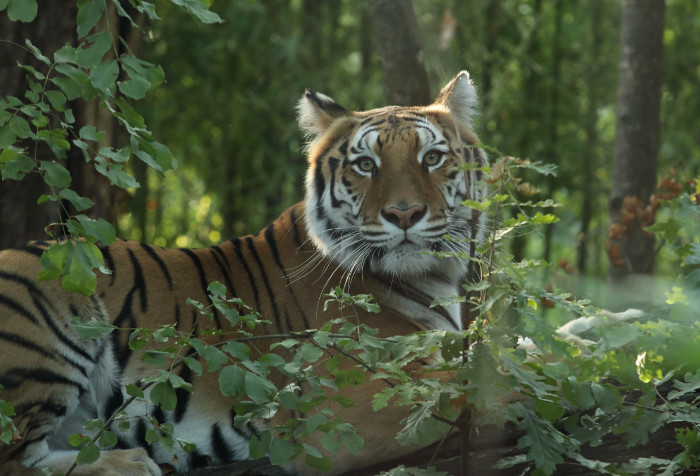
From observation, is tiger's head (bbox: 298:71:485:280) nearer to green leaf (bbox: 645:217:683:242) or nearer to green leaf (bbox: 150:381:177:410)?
green leaf (bbox: 645:217:683:242)

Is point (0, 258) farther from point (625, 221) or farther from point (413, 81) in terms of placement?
point (625, 221)

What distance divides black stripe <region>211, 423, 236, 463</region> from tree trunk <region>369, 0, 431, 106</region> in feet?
7.27

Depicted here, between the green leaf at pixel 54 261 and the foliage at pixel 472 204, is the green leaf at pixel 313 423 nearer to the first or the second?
the foliage at pixel 472 204

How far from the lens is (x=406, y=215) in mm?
3100

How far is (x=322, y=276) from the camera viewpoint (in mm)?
3377

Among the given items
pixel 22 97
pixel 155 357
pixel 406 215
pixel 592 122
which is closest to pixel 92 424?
pixel 155 357

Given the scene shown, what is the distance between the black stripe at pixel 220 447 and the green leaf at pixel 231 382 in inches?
39.1

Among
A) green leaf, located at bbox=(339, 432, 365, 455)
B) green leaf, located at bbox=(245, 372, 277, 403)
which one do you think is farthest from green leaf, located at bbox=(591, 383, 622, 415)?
green leaf, located at bbox=(245, 372, 277, 403)

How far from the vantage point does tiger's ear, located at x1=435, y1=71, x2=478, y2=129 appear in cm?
359

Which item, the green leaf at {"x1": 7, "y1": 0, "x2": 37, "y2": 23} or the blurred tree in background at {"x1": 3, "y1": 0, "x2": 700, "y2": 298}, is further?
the blurred tree in background at {"x1": 3, "y1": 0, "x2": 700, "y2": 298}

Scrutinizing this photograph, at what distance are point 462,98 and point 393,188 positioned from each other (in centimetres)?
72

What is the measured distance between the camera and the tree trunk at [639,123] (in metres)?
4.77

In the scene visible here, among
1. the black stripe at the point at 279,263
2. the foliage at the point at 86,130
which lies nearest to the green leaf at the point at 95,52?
the foliage at the point at 86,130

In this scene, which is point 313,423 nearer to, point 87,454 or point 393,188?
point 87,454
